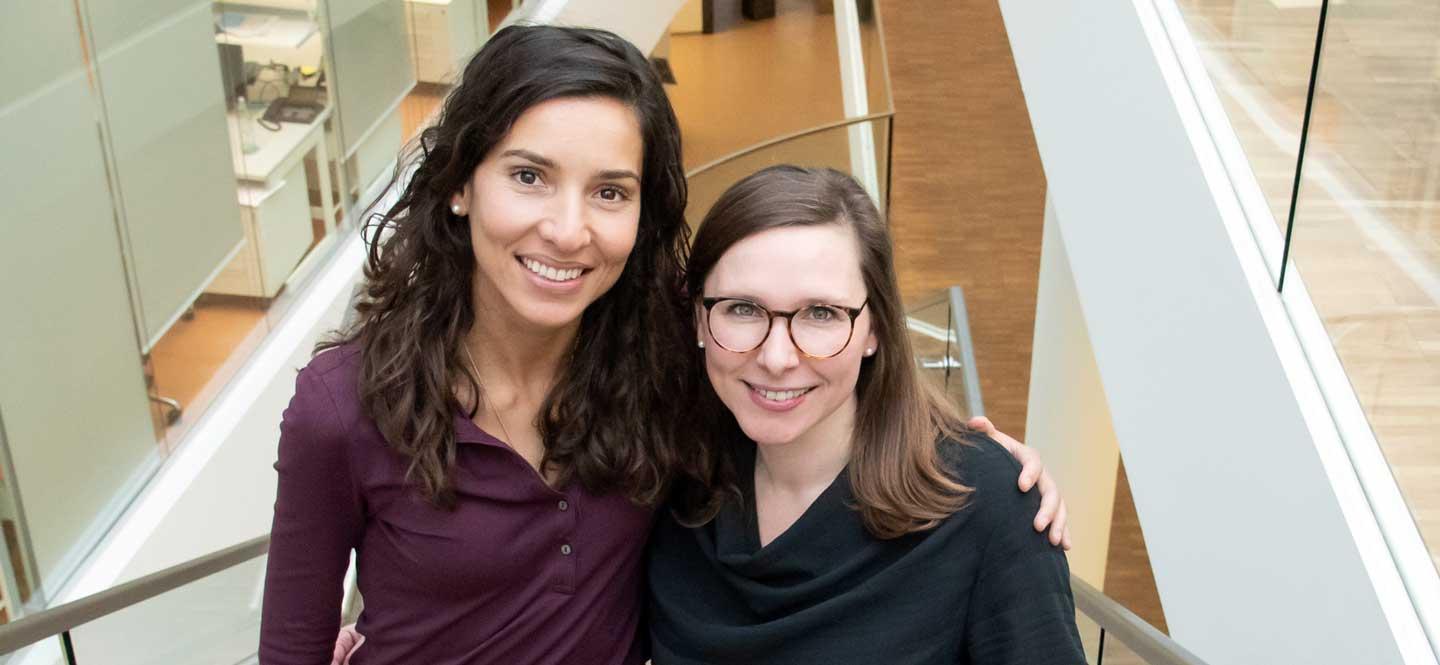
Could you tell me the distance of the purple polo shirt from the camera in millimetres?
1990

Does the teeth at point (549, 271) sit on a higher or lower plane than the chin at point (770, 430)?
higher

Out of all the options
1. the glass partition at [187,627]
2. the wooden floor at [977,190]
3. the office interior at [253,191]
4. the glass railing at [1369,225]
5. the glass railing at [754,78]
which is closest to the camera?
the glass railing at [1369,225]

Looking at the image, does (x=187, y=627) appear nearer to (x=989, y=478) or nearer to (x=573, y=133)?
(x=573, y=133)

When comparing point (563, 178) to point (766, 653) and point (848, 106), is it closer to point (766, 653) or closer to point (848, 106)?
point (766, 653)

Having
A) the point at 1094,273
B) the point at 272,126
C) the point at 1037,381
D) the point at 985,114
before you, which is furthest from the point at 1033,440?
the point at 985,114

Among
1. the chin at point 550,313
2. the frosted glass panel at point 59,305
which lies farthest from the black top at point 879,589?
the frosted glass panel at point 59,305

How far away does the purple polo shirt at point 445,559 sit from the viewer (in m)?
1.99

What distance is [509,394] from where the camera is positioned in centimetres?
212

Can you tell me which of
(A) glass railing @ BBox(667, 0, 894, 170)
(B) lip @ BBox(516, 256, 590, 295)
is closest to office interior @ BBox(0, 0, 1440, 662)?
(B) lip @ BBox(516, 256, 590, 295)

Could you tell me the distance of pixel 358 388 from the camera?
197cm

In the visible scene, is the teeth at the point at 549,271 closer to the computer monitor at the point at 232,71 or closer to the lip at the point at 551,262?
the lip at the point at 551,262

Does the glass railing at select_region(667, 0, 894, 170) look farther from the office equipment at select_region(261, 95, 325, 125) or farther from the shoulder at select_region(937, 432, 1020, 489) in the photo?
the shoulder at select_region(937, 432, 1020, 489)

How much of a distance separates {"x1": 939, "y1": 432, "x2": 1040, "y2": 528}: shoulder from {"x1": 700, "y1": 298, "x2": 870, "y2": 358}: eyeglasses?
0.77 ft

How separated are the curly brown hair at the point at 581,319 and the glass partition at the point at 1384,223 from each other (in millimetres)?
1318
